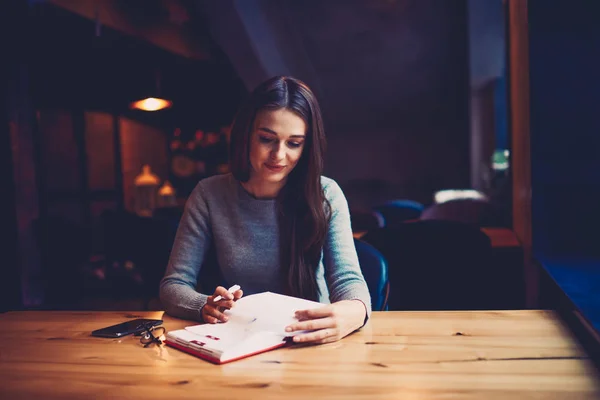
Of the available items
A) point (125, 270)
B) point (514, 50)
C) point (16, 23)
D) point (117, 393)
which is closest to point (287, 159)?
point (117, 393)

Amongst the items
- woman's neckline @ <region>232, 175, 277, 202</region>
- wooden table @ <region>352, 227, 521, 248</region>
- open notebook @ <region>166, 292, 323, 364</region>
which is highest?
woman's neckline @ <region>232, 175, 277, 202</region>

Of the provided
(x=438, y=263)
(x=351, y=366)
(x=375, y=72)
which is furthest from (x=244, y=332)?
(x=375, y=72)

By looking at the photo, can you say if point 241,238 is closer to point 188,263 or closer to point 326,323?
point 188,263

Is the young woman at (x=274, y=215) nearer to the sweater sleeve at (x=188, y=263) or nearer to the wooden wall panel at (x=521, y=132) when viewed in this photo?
the sweater sleeve at (x=188, y=263)

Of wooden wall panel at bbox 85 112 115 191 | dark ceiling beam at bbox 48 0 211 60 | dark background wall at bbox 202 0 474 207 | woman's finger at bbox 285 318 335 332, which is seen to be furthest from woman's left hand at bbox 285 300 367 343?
wooden wall panel at bbox 85 112 115 191

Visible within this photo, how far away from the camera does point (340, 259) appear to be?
1711mm

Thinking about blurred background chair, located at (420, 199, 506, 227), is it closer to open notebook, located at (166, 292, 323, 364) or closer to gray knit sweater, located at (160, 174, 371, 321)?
gray knit sweater, located at (160, 174, 371, 321)

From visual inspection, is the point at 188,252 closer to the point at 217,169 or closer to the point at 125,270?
the point at 125,270

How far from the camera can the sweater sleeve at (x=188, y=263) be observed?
1.55m

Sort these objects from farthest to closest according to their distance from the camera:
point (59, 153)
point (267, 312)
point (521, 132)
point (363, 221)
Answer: point (59, 153) < point (363, 221) < point (521, 132) < point (267, 312)

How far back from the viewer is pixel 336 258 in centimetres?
172

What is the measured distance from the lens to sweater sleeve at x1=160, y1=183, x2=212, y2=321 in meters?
1.55

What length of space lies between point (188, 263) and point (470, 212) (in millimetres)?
3156

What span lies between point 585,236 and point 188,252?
1.88 metres
